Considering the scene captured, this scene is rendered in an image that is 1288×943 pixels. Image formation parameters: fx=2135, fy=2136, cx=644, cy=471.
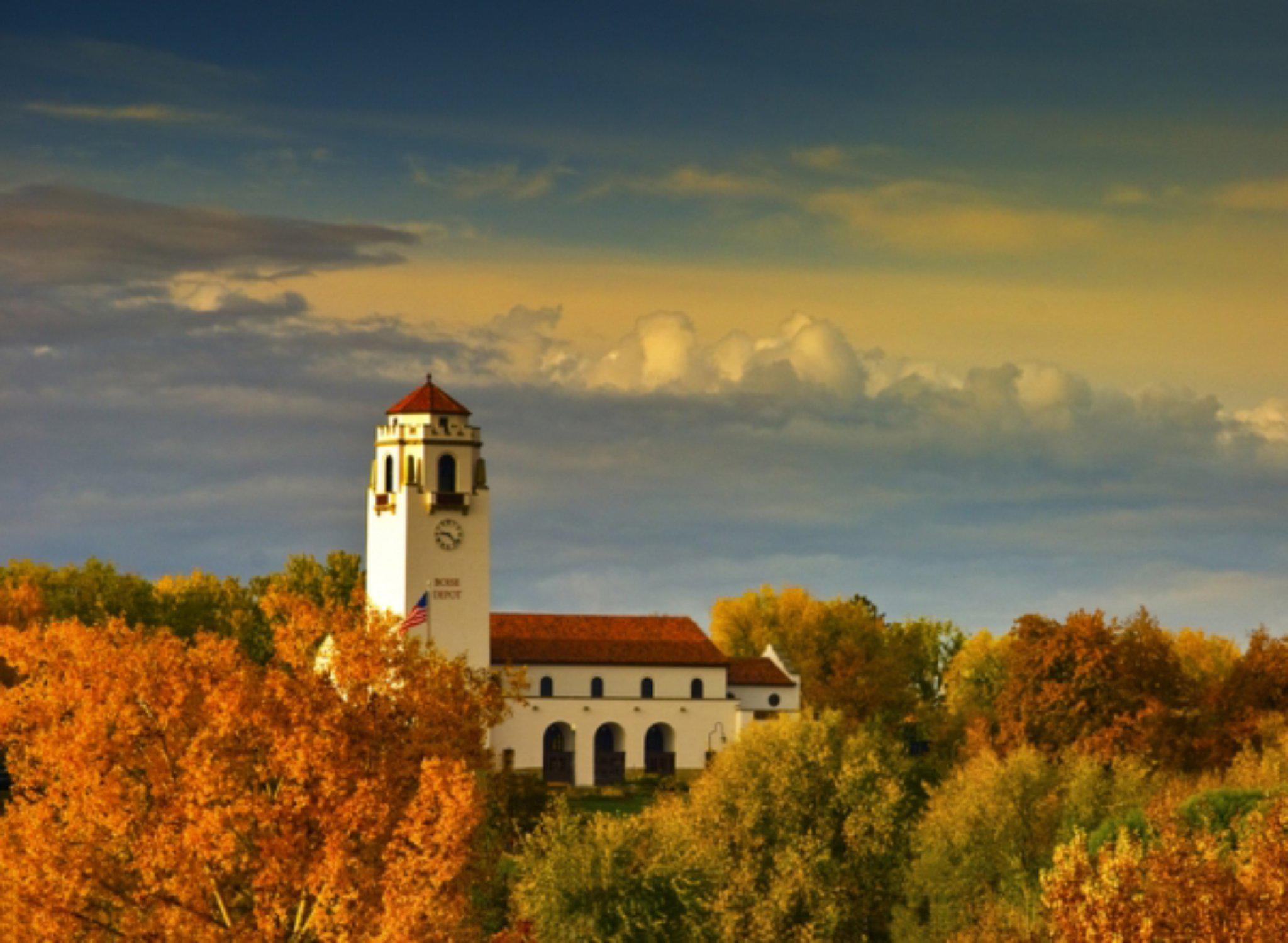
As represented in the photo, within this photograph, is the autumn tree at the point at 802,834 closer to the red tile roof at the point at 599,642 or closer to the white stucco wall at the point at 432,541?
the white stucco wall at the point at 432,541

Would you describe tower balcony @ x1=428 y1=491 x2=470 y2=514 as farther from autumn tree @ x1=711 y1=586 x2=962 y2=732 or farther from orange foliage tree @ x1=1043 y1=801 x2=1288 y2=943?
orange foliage tree @ x1=1043 y1=801 x2=1288 y2=943

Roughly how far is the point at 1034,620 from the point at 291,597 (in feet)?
173

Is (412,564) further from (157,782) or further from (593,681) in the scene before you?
(157,782)

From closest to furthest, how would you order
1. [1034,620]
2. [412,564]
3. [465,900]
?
[465,900], [1034,620], [412,564]

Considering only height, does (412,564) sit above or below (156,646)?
above

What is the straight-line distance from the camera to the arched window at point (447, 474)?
11338 cm

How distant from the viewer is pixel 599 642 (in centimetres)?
12106

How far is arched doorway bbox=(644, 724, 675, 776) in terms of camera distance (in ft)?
388

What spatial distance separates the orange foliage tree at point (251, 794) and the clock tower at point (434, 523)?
6693cm

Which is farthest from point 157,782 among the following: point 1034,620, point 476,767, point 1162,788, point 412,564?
point 412,564

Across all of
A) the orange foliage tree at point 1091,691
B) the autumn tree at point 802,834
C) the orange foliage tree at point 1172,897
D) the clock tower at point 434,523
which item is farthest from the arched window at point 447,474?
the orange foliage tree at point 1172,897

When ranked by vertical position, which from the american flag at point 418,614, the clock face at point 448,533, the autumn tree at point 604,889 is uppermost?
the clock face at point 448,533

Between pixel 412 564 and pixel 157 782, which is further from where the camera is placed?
pixel 412 564

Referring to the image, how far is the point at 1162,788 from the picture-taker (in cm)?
7325
